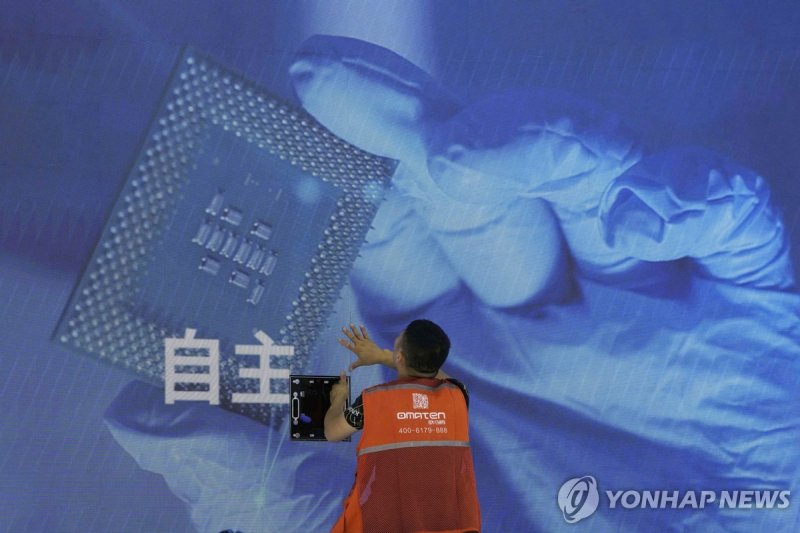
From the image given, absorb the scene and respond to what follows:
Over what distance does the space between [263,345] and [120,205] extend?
750mm

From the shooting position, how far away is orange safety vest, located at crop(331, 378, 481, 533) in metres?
2.48

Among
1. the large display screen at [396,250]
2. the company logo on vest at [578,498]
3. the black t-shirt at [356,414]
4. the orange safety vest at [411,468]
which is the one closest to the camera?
the orange safety vest at [411,468]

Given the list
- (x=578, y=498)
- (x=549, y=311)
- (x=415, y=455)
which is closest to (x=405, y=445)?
(x=415, y=455)

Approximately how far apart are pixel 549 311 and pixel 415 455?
1297mm

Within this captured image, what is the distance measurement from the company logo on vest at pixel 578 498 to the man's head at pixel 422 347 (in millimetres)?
1365

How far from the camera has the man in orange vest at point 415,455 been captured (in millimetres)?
2479

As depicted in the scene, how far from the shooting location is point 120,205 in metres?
3.41

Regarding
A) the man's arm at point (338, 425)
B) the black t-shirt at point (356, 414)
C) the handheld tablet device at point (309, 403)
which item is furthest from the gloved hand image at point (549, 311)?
the black t-shirt at point (356, 414)

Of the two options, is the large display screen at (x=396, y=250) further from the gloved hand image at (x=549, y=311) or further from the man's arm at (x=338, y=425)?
the man's arm at (x=338, y=425)

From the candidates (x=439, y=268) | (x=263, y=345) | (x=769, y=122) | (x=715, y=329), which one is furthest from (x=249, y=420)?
(x=769, y=122)

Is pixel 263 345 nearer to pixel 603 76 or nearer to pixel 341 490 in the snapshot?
pixel 341 490

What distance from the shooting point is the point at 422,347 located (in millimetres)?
2527

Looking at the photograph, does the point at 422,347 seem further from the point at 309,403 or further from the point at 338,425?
the point at 309,403

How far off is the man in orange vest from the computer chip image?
1.04m
